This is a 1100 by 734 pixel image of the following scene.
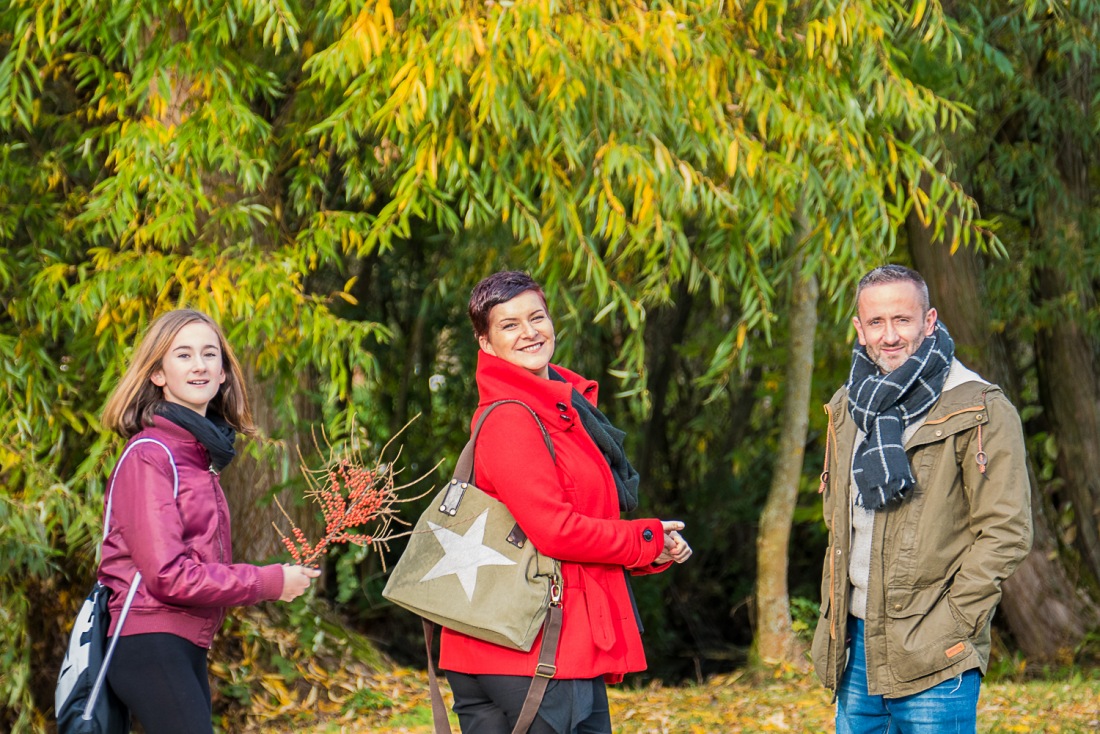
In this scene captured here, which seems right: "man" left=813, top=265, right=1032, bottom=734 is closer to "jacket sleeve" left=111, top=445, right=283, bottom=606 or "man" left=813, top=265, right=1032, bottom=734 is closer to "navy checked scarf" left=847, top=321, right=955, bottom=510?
"navy checked scarf" left=847, top=321, right=955, bottom=510

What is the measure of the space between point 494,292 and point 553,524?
24.4 inches

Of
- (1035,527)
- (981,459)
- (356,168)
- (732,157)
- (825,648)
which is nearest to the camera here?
(981,459)

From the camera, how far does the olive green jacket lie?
285cm

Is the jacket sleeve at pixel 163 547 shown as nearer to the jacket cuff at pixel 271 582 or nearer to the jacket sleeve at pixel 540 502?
the jacket cuff at pixel 271 582

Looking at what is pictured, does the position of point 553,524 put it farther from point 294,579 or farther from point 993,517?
point 993,517

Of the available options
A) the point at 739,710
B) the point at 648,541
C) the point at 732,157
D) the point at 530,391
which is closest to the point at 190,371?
the point at 530,391

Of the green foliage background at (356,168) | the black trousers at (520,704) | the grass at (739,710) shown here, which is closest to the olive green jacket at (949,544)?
the black trousers at (520,704)

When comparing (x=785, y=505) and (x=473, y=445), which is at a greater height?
(x=473, y=445)

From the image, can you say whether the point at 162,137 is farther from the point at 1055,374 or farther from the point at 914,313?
the point at 1055,374

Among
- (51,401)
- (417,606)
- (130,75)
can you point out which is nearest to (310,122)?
(130,75)

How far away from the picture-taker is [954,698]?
9.58 ft

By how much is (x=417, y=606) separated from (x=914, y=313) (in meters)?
1.43

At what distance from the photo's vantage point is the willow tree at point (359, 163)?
502 cm

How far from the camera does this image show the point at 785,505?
7781mm
